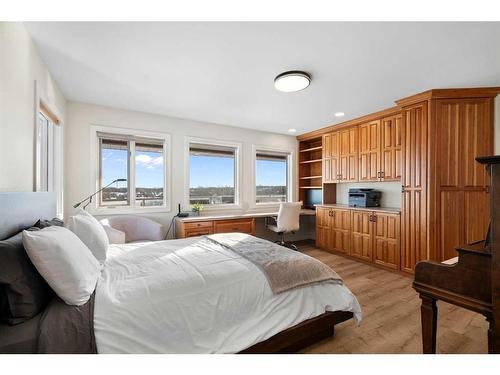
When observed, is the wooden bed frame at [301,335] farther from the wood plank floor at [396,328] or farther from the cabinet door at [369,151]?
the cabinet door at [369,151]

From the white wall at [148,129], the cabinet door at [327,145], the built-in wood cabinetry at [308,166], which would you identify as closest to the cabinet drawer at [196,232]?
the white wall at [148,129]

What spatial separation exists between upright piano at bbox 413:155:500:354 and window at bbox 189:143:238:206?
3.46 metres

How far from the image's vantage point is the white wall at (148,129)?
3.10m

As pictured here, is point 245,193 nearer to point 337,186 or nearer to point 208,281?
point 337,186

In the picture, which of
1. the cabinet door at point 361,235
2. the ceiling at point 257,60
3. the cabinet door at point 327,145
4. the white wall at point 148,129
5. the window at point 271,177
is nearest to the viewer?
the ceiling at point 257,60

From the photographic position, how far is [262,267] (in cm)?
166

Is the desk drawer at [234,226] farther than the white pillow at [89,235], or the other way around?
the desk drawer at [234,226]

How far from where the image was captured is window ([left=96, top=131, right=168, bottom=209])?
3.40 metres

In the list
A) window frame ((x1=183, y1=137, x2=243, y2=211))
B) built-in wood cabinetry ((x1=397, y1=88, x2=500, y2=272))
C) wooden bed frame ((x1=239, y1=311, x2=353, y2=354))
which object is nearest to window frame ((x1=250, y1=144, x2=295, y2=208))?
window frame ((x1=183, y1=137, x2=243, y2=211))

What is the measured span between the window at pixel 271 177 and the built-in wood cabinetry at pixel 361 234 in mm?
1005

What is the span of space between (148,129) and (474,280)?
4.00 meters

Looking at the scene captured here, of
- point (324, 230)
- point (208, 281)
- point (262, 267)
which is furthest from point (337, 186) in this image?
point (208, 281)

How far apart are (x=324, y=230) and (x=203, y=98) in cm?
326

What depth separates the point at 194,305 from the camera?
133 cm
